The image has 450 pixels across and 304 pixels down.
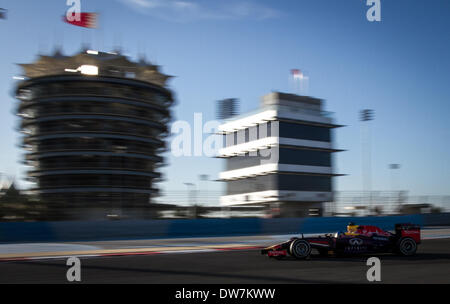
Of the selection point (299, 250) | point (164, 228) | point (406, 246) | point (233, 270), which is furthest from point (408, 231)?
point (164, 228)

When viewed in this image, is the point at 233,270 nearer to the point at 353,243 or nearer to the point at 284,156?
the point at 353,243

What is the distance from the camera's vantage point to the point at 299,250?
10031 millimetres

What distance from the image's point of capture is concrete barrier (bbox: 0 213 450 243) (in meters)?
18.6

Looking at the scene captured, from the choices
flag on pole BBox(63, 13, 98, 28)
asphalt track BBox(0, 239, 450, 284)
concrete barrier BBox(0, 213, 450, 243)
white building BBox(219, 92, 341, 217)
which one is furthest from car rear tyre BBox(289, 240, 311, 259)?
white building BBox(219, 92, 341, 217)

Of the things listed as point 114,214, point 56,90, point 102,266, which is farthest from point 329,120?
point 102,266

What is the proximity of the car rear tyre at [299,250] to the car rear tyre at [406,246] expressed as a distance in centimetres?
264

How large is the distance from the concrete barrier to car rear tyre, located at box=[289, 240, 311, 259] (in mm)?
11805

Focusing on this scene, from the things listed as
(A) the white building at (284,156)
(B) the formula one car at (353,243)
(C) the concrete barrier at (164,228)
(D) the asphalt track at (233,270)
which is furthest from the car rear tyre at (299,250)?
(A) the white building at (284,156)

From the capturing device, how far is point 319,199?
5088cm

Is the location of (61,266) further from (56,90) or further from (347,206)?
(56,90)

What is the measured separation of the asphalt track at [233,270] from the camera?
7.32 metres

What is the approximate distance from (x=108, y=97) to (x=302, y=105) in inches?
979

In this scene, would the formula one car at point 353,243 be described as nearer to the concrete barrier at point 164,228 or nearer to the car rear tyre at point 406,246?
the car rear tyre at point 406,246

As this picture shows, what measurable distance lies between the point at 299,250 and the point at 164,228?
476 inches
